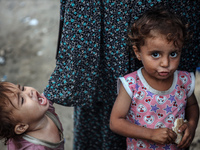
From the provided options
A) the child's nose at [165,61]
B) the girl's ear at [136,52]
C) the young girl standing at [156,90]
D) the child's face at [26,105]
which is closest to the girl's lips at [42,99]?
the child's face at [26,105]

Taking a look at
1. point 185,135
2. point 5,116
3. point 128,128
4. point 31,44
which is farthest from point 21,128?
point 31,44

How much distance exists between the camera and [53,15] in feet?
18.7

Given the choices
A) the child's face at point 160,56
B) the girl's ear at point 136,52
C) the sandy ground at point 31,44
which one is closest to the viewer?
the child's face at point 160,56

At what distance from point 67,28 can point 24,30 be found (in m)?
3.90

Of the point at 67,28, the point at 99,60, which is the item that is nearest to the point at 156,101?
the point at 99,60

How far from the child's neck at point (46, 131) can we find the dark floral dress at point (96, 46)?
6.2 inches

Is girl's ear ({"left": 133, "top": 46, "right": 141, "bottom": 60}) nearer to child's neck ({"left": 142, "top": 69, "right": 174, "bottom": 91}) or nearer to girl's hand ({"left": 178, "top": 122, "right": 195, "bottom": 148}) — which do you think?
child's neck ({"left": 142, "top": 69, "right": 174, "bottom": 91})

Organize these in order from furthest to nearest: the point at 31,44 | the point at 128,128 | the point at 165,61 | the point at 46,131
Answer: the point at 31,44 < the point at 46,131 < the point at 128,128 < the point at 165,61

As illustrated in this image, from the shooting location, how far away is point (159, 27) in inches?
58.7

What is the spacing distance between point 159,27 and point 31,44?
12.4ft

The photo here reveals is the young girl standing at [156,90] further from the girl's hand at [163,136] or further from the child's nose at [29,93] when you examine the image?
the child's nose at [29,93]

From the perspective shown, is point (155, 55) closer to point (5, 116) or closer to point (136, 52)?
point (136, 52)

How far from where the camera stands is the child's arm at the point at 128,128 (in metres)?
1.54

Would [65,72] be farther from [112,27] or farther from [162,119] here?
[162,119]
